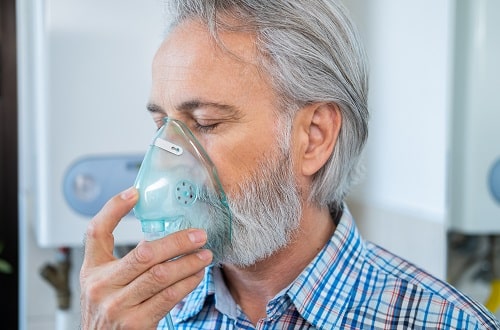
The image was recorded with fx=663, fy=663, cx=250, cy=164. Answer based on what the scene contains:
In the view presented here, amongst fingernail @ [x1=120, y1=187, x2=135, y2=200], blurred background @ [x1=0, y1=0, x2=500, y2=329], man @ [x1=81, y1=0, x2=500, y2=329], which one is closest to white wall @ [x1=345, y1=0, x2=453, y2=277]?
blurred background @ [x1=0, y1=0, x2=500, y2=329]

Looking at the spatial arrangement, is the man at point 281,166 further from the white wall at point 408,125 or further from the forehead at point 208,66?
the white wall at point 408,125

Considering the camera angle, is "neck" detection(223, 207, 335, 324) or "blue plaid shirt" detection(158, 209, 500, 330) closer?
"blue plaid shirt" detection(158, 209, 500, 330)

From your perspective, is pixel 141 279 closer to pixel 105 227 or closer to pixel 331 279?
pixel 105 227

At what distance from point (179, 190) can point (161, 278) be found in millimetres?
132

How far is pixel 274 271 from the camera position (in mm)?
1063

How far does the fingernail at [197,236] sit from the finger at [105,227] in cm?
9

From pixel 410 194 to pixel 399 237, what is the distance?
0.42 ft

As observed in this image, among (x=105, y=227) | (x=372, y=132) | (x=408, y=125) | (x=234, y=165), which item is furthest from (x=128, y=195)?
(x=372, y=132)

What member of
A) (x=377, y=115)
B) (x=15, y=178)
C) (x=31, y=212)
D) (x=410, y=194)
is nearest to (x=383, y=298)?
(x=410, y=194)

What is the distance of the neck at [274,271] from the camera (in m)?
1.06

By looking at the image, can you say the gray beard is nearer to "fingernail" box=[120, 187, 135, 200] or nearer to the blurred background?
"fingernail" box=[120, 187, 135, 200]

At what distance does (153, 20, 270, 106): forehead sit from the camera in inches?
38.2

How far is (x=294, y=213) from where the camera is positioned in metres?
1.05

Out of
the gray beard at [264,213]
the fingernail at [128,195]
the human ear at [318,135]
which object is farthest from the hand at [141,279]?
the human ear at [318,135]
